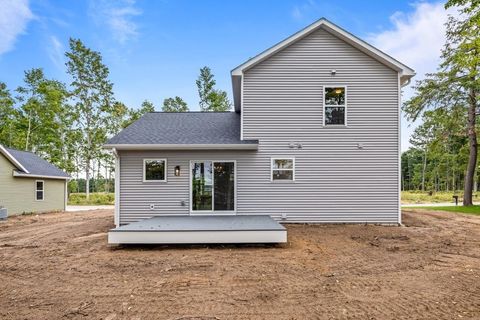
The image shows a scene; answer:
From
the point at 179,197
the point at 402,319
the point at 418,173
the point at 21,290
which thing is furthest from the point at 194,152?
the point at 418,173

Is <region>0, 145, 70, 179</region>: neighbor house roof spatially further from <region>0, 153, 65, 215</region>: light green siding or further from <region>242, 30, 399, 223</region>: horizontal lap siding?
<region>242, 30, 399, 223</region>: horizontal lap siding

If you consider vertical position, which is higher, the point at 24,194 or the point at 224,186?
the point at 224,186

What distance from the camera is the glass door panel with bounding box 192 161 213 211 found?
33.0ft

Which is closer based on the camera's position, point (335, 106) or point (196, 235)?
point (196, 235)

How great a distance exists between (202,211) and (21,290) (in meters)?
5.88

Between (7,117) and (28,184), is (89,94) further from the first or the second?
(28,184)

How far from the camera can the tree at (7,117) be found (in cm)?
2578

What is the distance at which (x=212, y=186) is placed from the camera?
396 inches

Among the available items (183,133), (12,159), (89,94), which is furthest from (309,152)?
(89,94)

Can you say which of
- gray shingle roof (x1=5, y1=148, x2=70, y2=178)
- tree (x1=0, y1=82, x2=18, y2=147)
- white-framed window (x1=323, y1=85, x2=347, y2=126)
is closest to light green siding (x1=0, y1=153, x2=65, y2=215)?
gray shingle roof (x1=5, y1=148, x2=70, y2=178)

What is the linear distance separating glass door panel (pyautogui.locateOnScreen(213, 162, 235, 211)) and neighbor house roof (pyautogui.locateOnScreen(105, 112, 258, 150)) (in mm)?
764

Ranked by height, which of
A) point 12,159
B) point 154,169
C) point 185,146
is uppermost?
point 185,146

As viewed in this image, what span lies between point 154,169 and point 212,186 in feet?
6.69

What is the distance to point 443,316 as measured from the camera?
3533mm
